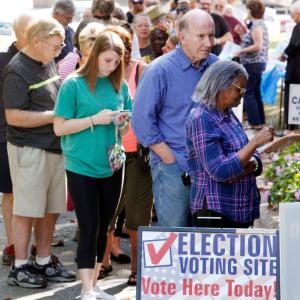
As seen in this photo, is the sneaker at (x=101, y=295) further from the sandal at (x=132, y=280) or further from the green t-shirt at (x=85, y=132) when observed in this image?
the green t-shirt at (x=85, y=132)

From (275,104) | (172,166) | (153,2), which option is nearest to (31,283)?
(172,166)

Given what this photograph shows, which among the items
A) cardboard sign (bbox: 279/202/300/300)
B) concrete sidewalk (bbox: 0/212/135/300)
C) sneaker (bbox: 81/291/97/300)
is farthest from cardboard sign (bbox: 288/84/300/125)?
cardboard sign (bbox: 279/202/300/300)

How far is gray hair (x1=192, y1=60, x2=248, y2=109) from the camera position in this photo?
5.15 metres

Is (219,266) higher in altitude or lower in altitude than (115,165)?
lower

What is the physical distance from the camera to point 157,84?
18.7 feet

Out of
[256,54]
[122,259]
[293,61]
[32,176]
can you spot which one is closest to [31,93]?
[32,176]

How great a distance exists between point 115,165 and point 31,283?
4.11 feet

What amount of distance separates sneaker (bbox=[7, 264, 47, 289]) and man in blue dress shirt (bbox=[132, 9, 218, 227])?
146cm

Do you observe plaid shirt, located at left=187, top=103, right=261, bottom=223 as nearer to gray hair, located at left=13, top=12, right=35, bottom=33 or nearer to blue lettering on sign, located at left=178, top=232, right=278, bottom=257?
blue lettering on sign, located at left=178, top=232, right=278, bottom=257

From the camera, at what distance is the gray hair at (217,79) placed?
5.15 meters

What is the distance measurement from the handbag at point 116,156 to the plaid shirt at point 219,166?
87 cm

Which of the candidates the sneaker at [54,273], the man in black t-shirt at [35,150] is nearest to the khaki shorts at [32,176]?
the man in black t-shirt at [35,150]

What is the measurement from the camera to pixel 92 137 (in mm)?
6105

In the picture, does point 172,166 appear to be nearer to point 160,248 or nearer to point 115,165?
point 115,165
